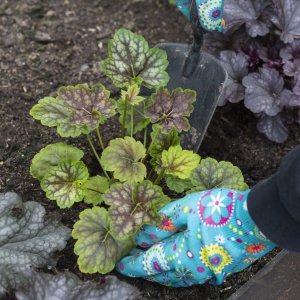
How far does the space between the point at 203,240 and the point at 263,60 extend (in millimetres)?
1116

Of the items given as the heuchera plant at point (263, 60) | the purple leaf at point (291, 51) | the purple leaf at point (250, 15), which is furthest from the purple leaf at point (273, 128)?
the purple leaf at point (250, 15)

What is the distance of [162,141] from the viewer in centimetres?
202

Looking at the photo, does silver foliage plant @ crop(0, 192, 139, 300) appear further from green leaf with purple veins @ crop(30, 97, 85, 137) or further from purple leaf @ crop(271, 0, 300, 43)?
purple leaf @ crop(271, 0, 300, 43)

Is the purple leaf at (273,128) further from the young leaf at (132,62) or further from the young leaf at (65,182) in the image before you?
the young leaf at (65,182)

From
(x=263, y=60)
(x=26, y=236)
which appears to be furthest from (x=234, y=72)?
(x=26, y=236)

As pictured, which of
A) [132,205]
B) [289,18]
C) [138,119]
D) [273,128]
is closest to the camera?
[132,205]

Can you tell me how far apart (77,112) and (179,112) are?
1.14ft

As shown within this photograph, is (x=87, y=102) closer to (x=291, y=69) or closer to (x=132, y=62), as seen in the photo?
(x=132, y=62)

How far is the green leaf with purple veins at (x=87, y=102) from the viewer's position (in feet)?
6.11

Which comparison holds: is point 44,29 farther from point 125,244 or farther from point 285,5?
point 125,244

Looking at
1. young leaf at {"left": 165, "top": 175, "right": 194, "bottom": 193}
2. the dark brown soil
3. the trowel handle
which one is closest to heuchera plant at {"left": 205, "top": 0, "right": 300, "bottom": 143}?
the dark brown soil

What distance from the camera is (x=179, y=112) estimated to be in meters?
1.92

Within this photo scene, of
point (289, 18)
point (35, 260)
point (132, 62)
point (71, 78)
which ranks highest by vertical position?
point (289, 18)

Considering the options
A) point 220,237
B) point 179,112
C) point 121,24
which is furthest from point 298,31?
point 220,237
